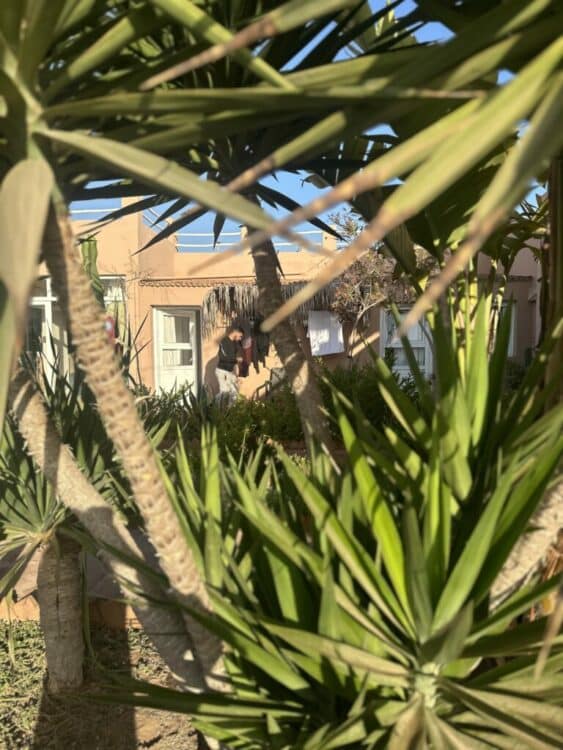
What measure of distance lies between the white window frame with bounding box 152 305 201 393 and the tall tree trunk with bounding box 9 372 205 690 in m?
9.43

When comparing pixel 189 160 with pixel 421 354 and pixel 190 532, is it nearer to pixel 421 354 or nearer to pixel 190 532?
pixel 190 532

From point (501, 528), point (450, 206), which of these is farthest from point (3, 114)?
point (450, 206)

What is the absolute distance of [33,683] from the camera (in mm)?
3076

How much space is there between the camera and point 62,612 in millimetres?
2770

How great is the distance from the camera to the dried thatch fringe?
913 cm

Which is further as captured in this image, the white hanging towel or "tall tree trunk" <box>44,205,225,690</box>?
the white hanging towel

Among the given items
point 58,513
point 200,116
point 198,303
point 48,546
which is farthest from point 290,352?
point 198,303

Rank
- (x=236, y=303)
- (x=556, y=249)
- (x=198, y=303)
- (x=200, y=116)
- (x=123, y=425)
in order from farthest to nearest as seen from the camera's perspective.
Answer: (x=198, y=303), (x=236, y=303), (x=556, y=249), (x=123, y=425), (x=200, y=116)

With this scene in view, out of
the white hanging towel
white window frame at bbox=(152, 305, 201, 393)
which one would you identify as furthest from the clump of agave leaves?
white window frame at bbox=(152, 305, 201, 393)

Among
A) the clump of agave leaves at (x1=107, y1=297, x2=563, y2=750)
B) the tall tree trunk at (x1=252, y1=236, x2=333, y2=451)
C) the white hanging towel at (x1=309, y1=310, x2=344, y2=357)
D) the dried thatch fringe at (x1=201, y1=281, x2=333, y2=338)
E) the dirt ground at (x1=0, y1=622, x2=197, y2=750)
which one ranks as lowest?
the dirt ground at (x1=0, y1=622, x2=197, y2=750)

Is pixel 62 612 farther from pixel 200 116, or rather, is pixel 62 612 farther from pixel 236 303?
pixel 236 303

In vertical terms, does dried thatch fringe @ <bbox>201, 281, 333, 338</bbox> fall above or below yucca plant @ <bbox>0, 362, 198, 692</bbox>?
above

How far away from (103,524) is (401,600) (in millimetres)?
691

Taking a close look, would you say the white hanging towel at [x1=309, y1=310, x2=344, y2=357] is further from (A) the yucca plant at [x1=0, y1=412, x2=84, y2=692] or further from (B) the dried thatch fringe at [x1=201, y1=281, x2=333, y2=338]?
(A) the yucca plant at [x1=0, y1=412, x2=84, y2=692]
